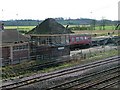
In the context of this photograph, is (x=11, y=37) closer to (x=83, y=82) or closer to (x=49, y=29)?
(x=49, y=29)

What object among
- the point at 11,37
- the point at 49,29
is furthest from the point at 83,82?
the point at 49,29

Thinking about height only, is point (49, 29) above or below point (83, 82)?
above

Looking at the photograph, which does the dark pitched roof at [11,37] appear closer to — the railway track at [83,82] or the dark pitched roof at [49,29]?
the dark pitched roof at [49,29]

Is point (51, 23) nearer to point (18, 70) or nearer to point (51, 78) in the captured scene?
point (18, 70)

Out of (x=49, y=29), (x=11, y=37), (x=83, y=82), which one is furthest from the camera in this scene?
(x=49, y=29)

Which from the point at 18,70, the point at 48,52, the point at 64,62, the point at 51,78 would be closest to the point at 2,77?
the point at 18,70

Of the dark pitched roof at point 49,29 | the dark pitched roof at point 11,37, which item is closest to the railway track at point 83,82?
the dark pitched roof at point 11,37

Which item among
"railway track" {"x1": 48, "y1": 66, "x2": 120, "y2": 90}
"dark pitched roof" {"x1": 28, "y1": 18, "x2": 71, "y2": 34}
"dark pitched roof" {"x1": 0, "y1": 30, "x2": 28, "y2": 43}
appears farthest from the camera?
"dark pitched roof" {"x1": 28, "y1": 18, "x2": 71, "y2": 34}

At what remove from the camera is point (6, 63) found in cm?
2581

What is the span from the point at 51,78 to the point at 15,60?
9.34 m

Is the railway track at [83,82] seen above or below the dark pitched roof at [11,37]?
below

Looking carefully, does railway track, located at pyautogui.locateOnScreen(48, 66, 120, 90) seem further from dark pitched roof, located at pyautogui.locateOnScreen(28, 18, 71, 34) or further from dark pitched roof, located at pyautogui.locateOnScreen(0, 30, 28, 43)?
dark pitched roof, located at pyautogui.locateOnScreen(28, 18, 71, 34)

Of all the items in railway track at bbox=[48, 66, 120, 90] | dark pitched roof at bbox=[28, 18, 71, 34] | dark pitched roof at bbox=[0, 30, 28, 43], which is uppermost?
dark pitched roof at bbox=[28, 18, 71, 34]

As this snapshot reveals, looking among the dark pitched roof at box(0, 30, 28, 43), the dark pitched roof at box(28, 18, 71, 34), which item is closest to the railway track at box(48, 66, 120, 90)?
the dark pitched roof at box(0, 30, 28, 43)
